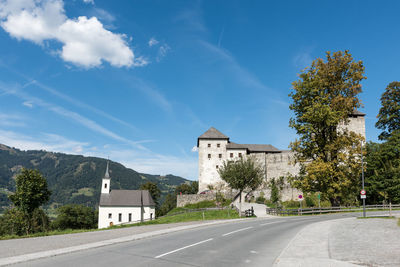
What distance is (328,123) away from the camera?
28625 millimetres

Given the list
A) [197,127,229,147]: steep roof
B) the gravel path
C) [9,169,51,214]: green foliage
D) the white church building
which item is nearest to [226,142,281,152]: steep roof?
[197,127,229,147]: steep roof

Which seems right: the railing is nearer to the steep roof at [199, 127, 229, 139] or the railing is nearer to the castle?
the castle

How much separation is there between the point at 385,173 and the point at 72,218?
3308 inches

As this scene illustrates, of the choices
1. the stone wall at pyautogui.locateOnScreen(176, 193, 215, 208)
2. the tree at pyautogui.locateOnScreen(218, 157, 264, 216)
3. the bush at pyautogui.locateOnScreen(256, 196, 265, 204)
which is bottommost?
the stone wall at pyautogui.locateOnScreen(176, 193, 215, 208)

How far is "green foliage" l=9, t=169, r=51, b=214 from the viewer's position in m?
48.2

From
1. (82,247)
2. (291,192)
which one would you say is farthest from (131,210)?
(82,247)

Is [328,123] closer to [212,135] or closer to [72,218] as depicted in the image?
[212,135]

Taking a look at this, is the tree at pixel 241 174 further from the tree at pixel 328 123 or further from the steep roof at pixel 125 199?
the steep roof at pixel 125 199

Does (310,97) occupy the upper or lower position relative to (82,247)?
upper

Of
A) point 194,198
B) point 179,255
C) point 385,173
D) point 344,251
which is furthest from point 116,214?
point 344,251

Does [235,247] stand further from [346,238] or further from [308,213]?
[308,213]

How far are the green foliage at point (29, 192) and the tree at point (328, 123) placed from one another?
137ft

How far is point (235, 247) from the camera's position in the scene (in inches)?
444

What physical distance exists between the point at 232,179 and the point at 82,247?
27036 mm
